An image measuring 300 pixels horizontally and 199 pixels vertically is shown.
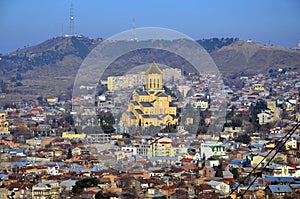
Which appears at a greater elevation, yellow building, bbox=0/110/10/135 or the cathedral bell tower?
the cathedral bell tower

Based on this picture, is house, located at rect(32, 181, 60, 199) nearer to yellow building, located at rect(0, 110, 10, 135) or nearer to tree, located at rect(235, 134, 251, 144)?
tree, located at rect(235, 134, 251, 144)

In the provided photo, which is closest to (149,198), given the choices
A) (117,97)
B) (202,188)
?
(202,188)

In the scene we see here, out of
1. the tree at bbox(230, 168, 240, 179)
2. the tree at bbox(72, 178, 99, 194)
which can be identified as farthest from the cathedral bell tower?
the tree at bbox(72, 178, 99, 194)

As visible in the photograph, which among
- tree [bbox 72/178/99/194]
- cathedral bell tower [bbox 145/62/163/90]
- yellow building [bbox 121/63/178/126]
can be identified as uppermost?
cathedral bell tower [bbox 145/62/163/90]

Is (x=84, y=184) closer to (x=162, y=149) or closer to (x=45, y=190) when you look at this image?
(x=45, y=190)

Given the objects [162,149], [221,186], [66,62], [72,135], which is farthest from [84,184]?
[66,62]
